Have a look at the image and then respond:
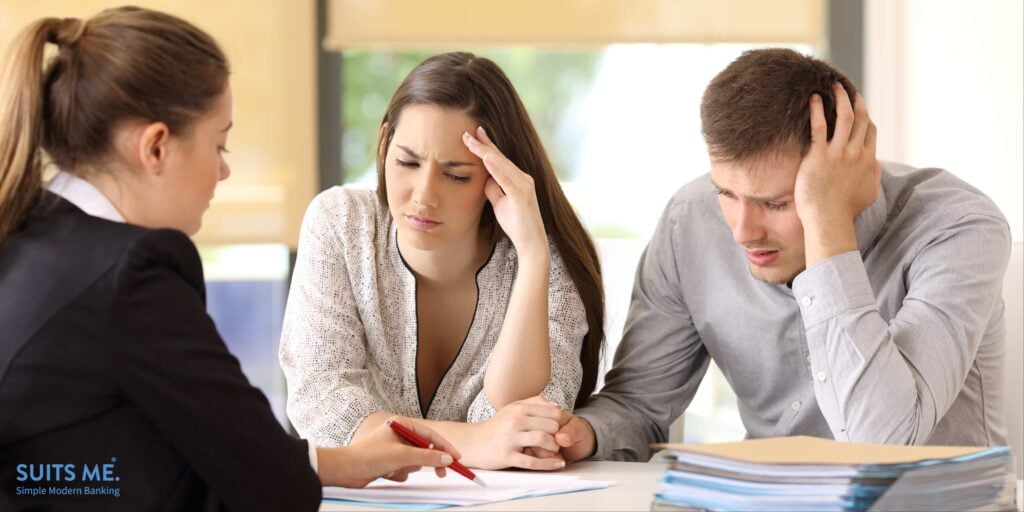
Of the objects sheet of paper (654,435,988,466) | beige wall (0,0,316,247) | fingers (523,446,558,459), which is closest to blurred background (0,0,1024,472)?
beige wall (0,0,316,247)

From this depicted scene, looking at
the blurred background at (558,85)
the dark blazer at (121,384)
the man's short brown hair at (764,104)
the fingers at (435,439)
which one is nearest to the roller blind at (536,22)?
the blurred background at (558,85)

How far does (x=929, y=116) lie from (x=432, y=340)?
2141mm

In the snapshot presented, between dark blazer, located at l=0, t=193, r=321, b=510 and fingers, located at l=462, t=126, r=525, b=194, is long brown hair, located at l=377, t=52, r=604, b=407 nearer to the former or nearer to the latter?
fingers, located at l=462, t=126, r=525, b=194

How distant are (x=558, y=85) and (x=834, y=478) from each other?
281 cm

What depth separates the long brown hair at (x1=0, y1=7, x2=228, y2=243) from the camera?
1108 millimetres

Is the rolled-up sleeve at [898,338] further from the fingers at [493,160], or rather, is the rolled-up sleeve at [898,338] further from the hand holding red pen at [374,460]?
the hand holding red pen at [374,460]

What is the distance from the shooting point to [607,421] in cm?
174

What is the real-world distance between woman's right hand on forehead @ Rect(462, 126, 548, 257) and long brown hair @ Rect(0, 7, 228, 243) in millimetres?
696

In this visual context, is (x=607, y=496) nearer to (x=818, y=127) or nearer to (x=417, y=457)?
(x=417, y=457)

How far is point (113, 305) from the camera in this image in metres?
1.02

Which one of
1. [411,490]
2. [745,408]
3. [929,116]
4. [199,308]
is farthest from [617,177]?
[199,308]

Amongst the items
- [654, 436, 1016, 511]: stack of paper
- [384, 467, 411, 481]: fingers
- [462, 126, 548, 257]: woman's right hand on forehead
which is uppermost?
[462, 126, 548, 257]: woman's right hand on forehead

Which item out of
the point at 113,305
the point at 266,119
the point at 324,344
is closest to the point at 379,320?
the point at 324,344

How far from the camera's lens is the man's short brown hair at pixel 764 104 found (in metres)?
1.63
